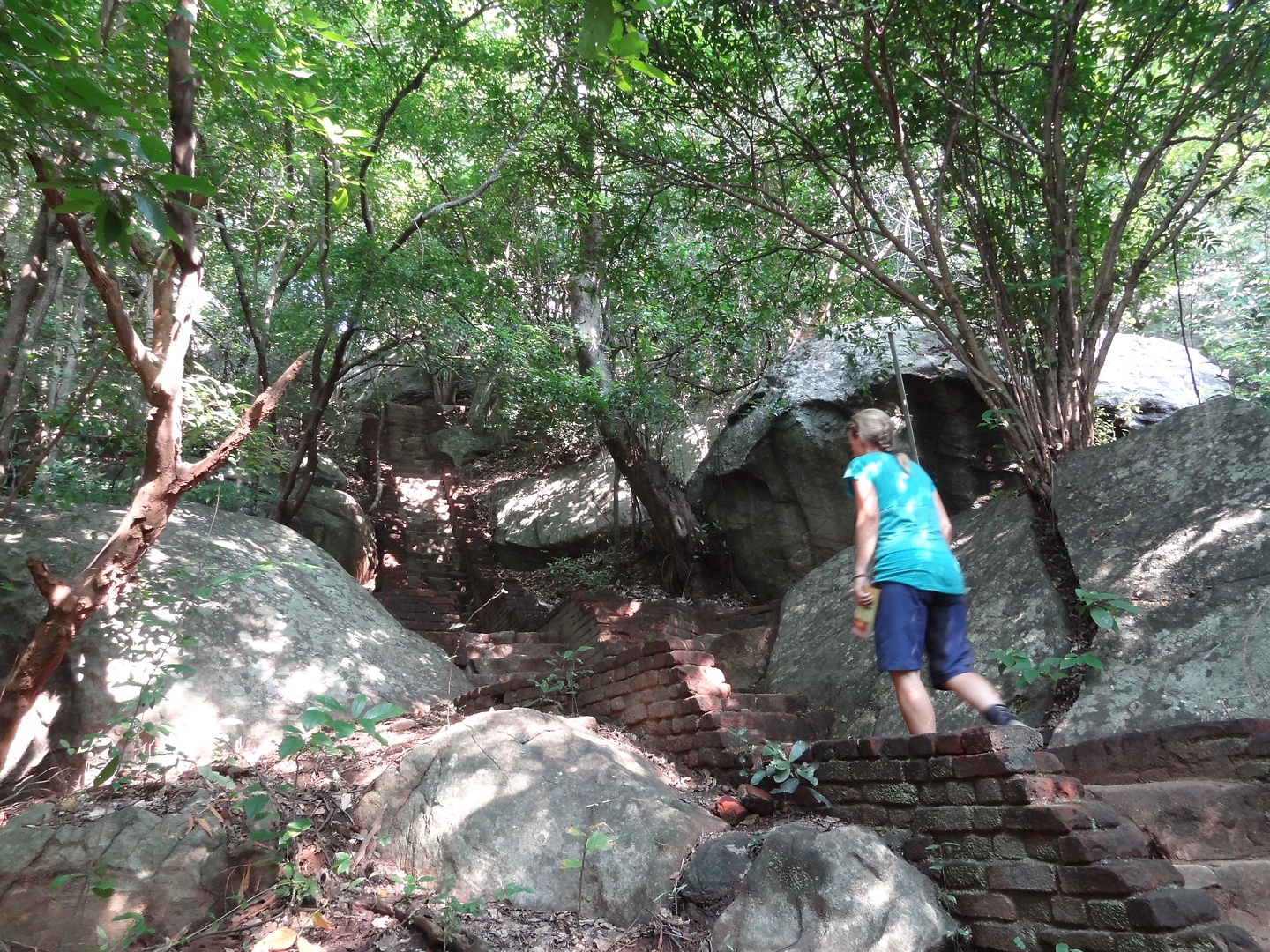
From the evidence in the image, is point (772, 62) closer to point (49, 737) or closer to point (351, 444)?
point (49, 737)

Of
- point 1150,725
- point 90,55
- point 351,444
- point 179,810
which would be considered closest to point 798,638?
point 1150,725

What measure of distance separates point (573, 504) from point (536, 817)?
7823mm

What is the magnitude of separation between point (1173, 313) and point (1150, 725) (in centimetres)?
990

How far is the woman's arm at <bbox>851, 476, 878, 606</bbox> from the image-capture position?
127 inches

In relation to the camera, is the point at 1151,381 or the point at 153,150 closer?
the point at 153,150

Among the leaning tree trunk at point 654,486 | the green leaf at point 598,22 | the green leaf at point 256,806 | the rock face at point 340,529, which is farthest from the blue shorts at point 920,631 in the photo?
Result: the rock face at point 340,529

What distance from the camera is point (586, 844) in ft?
9.82

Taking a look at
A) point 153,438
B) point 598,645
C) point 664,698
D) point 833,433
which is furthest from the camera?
point 833,433

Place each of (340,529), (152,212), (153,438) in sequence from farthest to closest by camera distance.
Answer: (340,529), (153,438), (152,212)

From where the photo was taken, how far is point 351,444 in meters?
14.9

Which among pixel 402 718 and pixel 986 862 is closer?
pixel 986 862

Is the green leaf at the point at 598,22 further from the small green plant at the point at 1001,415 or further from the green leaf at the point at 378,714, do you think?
the small green plant at the point at 1001,415

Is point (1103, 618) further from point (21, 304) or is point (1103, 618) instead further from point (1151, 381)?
point (21, 304)

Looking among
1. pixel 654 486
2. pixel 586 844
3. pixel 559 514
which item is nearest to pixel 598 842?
pixel 586 844
